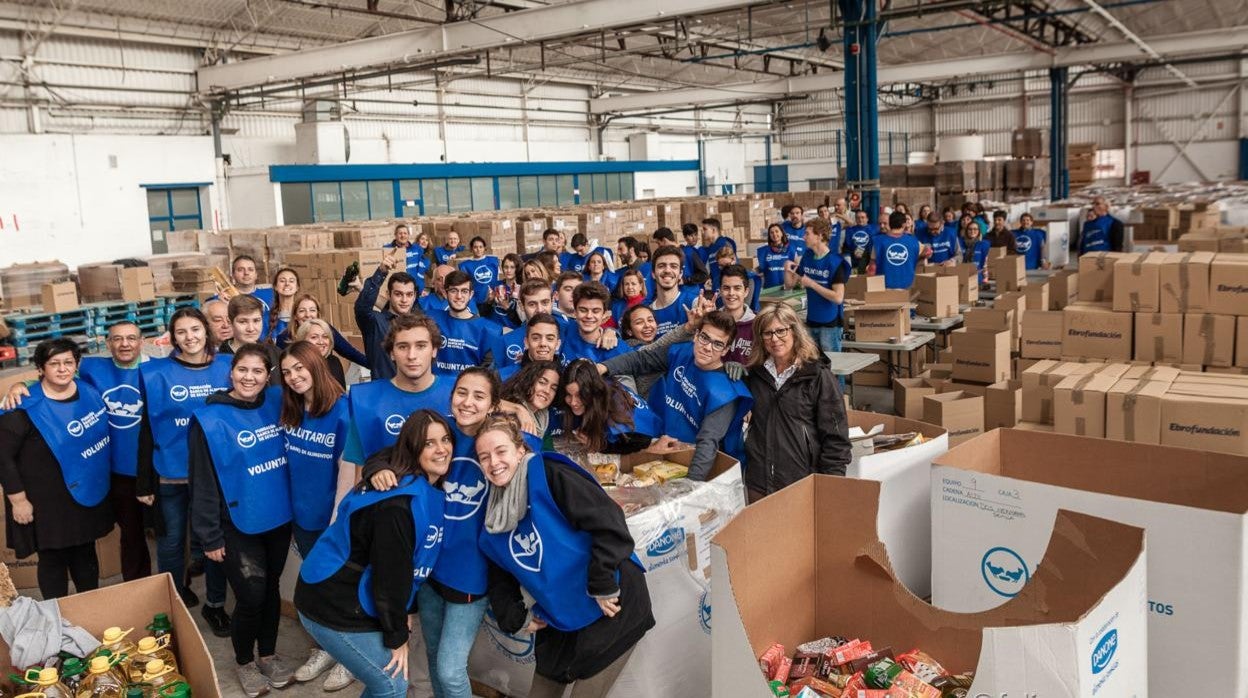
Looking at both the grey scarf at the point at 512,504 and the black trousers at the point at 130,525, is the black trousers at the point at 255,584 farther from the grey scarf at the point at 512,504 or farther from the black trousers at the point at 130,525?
the grey scarf at the point at 512,504

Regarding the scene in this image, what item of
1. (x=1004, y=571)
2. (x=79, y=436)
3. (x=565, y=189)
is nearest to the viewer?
(x=1004, y=571)

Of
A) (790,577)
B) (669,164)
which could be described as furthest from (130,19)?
(790,577)

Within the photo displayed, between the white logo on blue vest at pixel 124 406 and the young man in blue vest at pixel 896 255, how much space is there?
6.23m

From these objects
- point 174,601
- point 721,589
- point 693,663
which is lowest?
point 693,663

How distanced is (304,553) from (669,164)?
81.5 feet

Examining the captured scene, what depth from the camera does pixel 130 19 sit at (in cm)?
1639

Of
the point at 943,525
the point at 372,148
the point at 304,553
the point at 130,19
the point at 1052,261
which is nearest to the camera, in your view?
the point at 943,525

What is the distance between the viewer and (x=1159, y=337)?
4711 mm

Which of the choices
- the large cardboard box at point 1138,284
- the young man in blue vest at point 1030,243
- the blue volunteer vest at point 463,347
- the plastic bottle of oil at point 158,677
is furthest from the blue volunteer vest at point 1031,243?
the plastic bottle of oil at point 158,677

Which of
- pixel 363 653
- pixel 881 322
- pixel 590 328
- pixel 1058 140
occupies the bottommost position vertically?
pixel 363 653

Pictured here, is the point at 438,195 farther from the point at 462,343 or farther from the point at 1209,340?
the point at 1209,340

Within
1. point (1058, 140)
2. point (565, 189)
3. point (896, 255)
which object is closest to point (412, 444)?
point (896, 255)

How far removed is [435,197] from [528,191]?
3.00 meters

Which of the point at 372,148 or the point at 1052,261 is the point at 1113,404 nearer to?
the point at 1052,261
